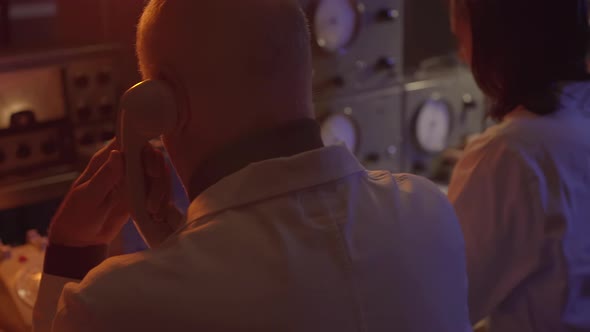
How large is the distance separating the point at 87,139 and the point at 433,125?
1229 millimetres

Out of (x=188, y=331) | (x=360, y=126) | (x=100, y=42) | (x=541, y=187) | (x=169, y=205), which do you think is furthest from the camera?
(x=360, y=126)

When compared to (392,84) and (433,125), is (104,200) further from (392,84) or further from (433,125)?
(433,125)

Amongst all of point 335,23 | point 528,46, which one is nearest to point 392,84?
point 335,23

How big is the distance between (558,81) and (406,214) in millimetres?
817

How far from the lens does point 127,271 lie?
0.90 meters

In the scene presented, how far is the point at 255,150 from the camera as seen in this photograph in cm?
98

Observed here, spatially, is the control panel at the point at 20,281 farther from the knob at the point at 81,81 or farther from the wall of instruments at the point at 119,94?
the knob at the point at 81,81

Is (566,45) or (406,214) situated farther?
(566,45)

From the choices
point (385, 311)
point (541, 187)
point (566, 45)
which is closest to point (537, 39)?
point (566, 45)

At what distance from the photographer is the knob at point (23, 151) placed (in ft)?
5.45

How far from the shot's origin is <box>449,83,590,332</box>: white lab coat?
1.56m

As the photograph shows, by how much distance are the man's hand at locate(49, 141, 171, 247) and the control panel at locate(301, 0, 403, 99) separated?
1013mm

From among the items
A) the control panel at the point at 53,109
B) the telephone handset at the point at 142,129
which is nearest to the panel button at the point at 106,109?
the control panel at the point at 53,109

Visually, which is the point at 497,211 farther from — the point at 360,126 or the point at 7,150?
the point at 7,150
